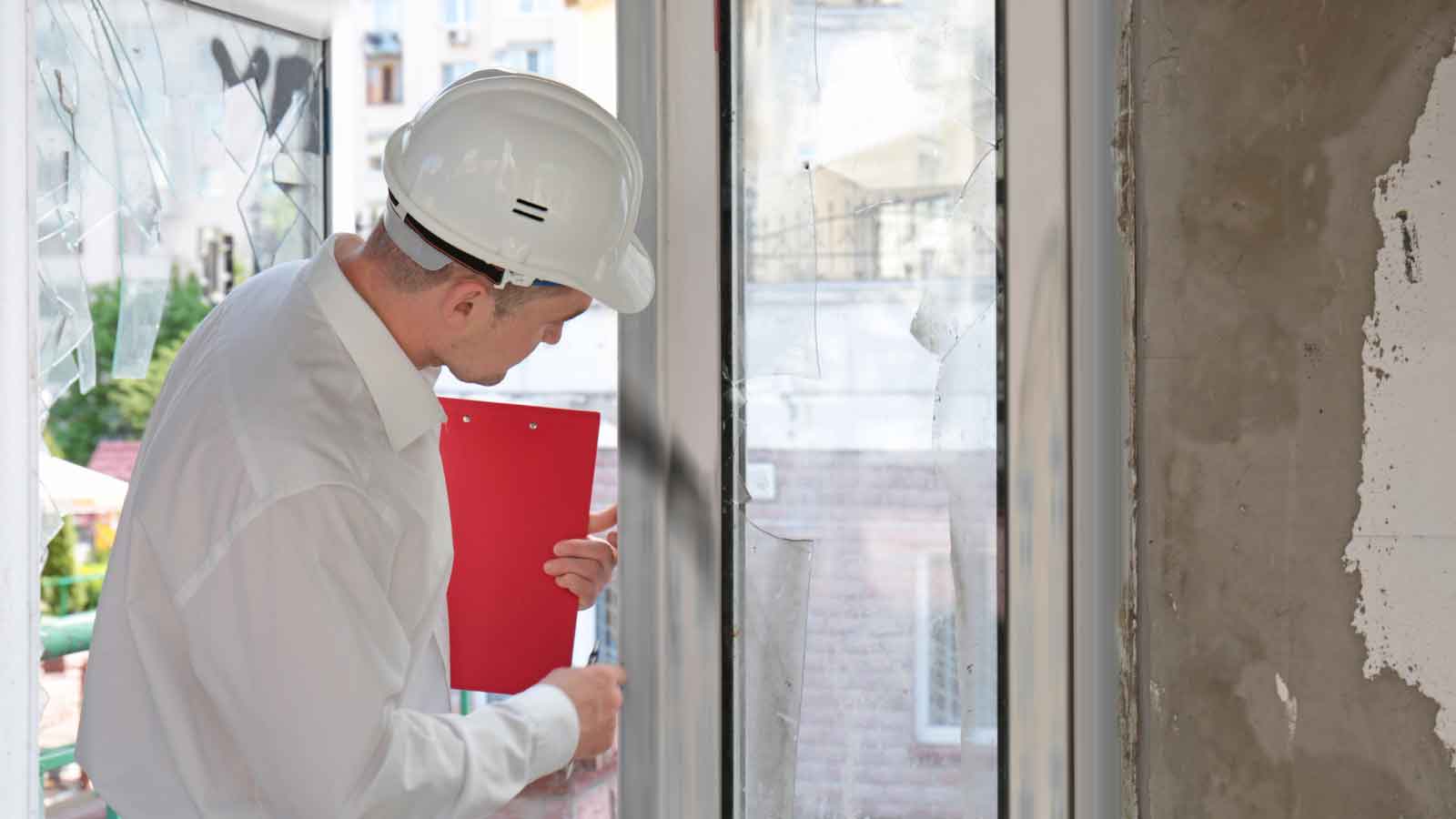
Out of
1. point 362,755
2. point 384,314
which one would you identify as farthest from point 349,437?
point 362,755

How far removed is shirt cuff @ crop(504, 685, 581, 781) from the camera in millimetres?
1137

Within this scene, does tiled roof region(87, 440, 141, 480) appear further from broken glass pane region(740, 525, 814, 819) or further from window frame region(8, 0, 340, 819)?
broken glass pane region(740, 525, 814, 819)

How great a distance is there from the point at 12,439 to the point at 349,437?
0.80m

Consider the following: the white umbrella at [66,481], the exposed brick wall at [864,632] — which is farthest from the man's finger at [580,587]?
the white umbrella at [66,481]

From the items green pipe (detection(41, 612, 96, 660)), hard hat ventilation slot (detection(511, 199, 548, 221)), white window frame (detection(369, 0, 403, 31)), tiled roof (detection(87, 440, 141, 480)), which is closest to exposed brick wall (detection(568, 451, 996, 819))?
hard hat ventilation slot (detection(511, 199, 548, 221))

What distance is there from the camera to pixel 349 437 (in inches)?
→ 42.3

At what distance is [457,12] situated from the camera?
30.2 feet

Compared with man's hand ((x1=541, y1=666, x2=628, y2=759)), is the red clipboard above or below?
above

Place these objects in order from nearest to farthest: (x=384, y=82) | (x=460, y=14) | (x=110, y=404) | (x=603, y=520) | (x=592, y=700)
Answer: (x=592, y=700)
(x=603, y=520)
(x=460, y=14)
(x=384, y=82)
(x=110, y=404)

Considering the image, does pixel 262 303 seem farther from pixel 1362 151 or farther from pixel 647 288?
pixel 1362 151

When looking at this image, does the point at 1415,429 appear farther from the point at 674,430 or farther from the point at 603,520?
the point at 603,520

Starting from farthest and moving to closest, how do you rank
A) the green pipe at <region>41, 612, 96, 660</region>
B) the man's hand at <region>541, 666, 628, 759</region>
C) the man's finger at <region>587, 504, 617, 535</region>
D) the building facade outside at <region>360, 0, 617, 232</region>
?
the building facade outside at <region>360, 0, 617, 232</region>, the green pipe at <region>41, 612, 96, 660</region>, the man's finger at <region>587, 504, 617, 535</region>, the man's hand at <region>541, 666, 628, 759</region>

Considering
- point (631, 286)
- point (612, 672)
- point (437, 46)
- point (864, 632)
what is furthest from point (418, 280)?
point (437, 46)

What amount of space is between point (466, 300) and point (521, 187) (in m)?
0.14
